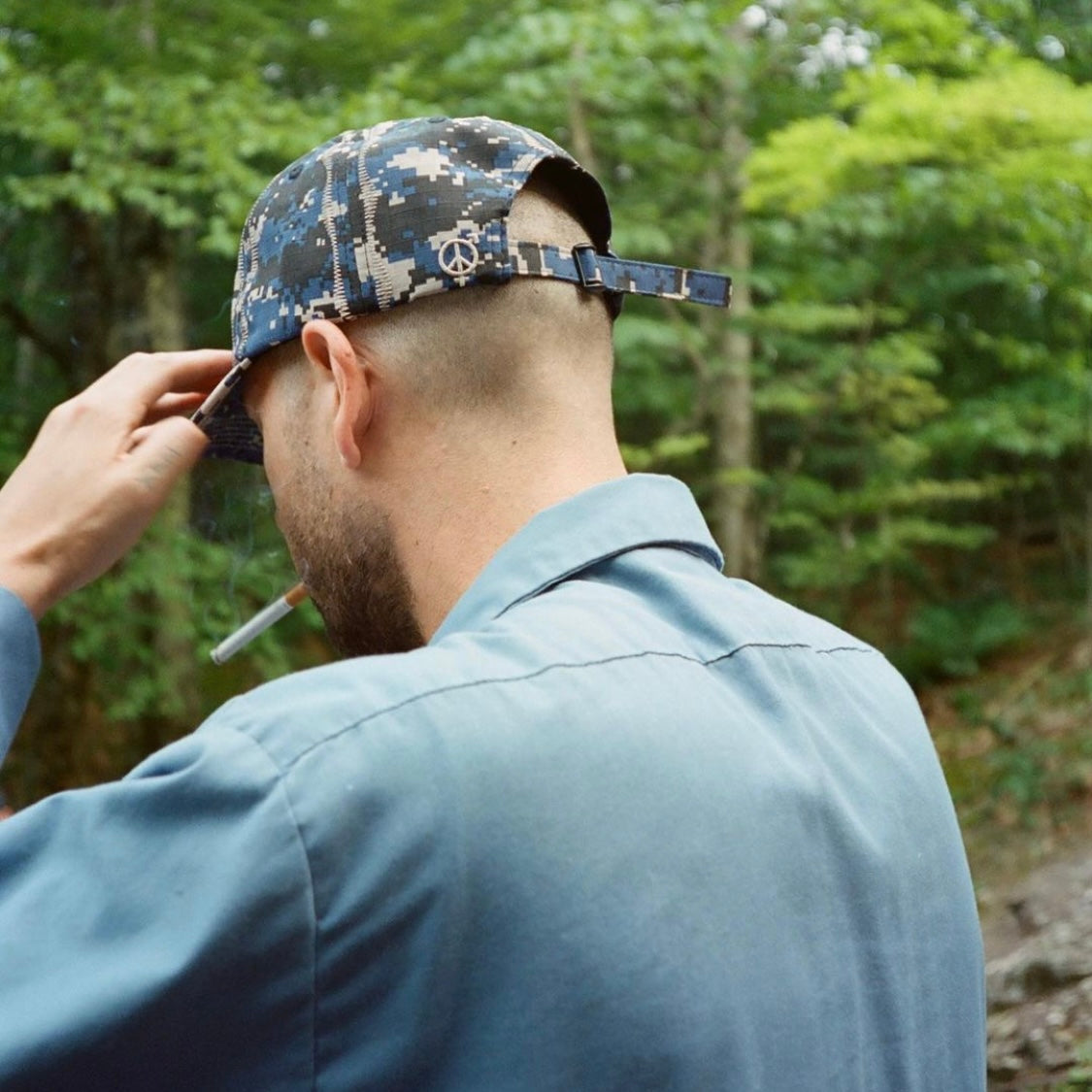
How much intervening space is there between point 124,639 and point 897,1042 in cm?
636

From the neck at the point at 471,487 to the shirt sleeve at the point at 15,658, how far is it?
1.23ft

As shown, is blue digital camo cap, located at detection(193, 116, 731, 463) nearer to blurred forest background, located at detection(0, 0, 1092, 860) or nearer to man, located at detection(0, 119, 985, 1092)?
man, located at detection(0, 119, 985, 1092)

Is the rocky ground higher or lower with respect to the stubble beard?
lower

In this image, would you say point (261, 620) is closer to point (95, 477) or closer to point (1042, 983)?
point (95, 477)

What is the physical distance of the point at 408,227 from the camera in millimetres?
1322

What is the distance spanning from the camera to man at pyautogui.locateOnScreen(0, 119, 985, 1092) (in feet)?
2.94

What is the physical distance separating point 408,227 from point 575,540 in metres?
0.37

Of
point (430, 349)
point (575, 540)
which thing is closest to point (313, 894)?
point (575, 540)

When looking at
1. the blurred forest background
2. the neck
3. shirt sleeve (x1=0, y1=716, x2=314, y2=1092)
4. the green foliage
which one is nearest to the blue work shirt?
shirt sleeve (x1=0, y1=716, x2=314, y2=1092)

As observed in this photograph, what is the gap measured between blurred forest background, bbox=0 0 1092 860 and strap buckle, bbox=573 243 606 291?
3.25m

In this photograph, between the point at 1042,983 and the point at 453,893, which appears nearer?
the point at 453,893

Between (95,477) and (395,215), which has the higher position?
(395,215)

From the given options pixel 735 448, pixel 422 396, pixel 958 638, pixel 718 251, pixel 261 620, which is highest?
pixel 422 396

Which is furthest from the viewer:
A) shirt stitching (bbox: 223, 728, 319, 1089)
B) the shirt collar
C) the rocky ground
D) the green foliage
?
the green foliage
